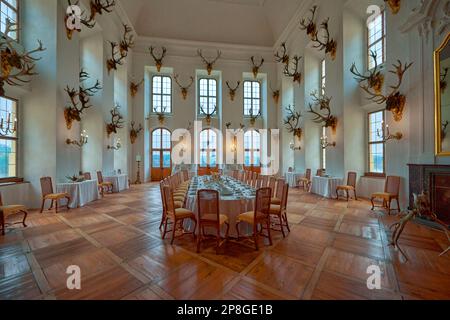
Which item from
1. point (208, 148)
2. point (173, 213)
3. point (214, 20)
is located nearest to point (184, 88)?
point (208, 148)

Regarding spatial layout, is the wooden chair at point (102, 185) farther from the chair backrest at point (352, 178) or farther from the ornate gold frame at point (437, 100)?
the ornate gold frame at point (437, 100)

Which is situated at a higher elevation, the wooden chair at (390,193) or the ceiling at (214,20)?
the ceiling at (214,20)

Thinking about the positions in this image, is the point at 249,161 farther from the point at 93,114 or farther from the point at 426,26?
the point at 426,26

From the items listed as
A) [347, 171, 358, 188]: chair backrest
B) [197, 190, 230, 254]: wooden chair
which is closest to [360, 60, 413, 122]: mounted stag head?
[347, 171, 358, 188]: chair backrest

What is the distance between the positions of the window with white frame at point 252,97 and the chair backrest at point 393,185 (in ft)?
30.3

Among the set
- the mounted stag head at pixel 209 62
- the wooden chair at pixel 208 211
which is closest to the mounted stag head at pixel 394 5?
the wooden chair at pixel 208 211

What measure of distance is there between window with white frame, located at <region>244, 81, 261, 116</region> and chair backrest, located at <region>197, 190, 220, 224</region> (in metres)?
11.2

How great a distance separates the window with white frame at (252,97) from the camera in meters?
13.8

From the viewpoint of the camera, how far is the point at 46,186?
557cm

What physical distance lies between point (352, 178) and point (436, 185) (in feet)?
9.25

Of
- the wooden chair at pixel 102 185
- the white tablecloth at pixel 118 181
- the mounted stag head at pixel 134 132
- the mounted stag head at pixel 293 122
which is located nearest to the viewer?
the wooden chair at pixel 102 185

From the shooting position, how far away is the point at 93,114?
27.7ft
